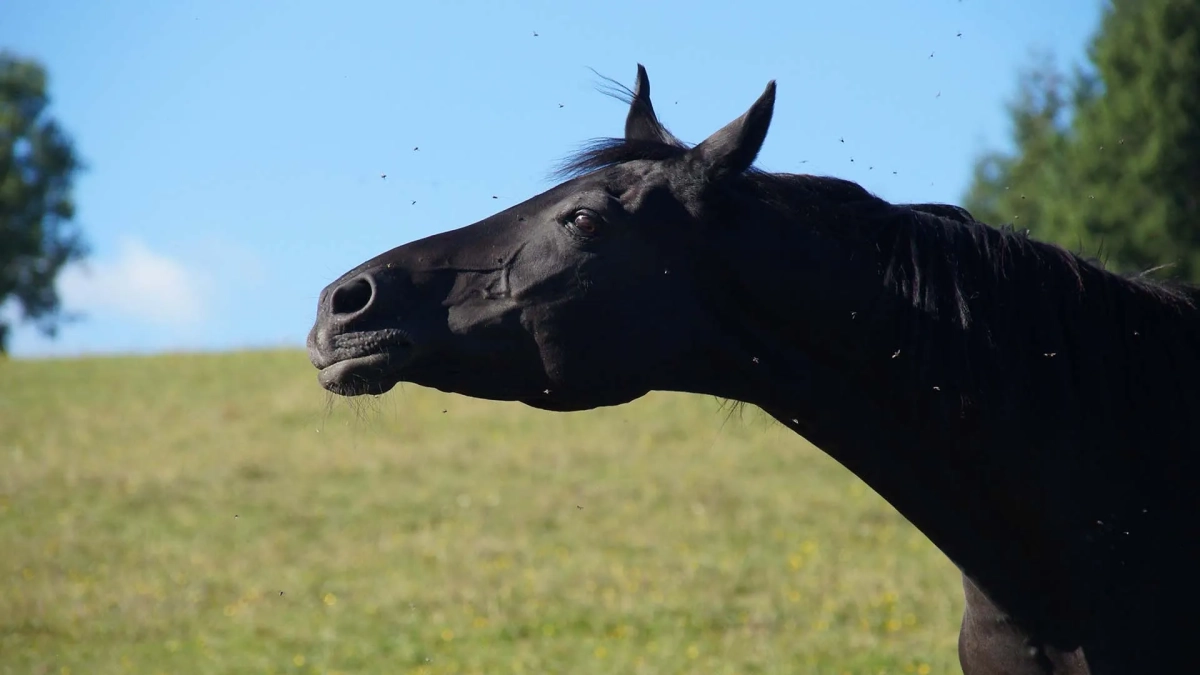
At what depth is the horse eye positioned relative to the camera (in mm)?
3301

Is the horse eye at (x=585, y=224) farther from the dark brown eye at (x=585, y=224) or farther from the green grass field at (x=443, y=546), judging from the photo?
the green grass field at (x=443, y=546)

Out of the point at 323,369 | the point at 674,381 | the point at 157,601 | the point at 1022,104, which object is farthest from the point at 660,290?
the point at 1022,104

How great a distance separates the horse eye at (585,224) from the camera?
3301 mm

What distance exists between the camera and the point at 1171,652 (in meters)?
3.09

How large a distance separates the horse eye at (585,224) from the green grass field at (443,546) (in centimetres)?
86

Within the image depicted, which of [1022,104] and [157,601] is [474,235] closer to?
[157,601]

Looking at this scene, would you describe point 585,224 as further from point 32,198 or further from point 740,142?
point 32,198

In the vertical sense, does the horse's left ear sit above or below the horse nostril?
above

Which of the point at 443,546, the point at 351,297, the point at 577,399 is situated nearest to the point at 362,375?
the point at 351,297

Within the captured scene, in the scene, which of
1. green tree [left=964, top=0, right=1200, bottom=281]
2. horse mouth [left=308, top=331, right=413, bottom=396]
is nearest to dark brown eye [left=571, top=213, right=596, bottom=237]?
horse mouth [left=308, top=331, right=413, bottom=396]

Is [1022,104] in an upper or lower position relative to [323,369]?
upper

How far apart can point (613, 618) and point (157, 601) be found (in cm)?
414

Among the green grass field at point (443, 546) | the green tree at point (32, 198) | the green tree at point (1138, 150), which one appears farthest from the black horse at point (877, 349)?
the green tree at point (32, 198)

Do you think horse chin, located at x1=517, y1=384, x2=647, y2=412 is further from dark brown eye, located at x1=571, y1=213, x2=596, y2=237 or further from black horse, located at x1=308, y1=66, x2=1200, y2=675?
dark brown eye, located at x1=571, y1=213, x2=596, y2=237
